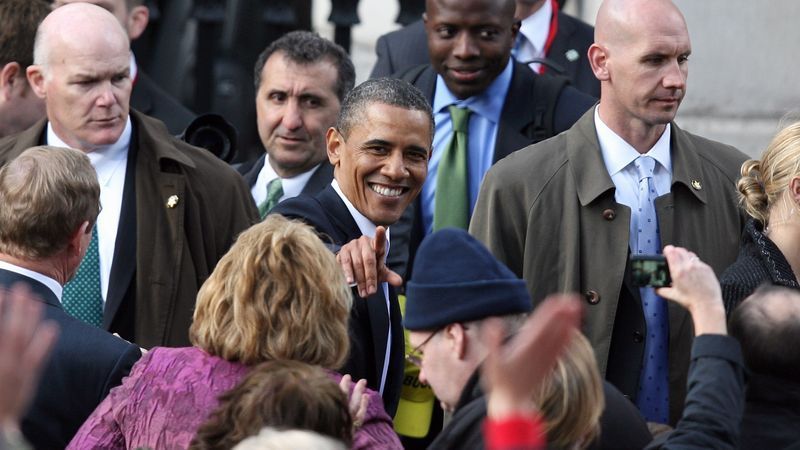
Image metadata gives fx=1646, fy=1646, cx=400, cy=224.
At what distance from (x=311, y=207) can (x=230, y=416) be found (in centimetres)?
163

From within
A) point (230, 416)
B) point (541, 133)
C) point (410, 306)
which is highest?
→ point (541, 133)

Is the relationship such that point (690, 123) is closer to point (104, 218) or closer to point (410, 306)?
point (104, 218)

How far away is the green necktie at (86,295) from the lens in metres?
5.58

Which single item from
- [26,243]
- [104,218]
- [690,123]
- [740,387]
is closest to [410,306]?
[740,387]

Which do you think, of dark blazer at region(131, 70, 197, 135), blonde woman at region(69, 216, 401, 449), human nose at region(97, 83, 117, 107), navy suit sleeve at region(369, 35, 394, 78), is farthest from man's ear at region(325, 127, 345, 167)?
dark blazer at region(131, 70, 197, 135)

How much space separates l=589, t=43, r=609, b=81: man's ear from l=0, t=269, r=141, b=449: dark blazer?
1.98 meters

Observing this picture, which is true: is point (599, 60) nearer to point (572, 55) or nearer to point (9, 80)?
point (572, 55)

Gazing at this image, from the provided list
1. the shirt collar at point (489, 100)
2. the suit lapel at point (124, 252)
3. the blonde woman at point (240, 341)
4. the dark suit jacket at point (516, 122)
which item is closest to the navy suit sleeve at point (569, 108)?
the dark suit jacket at point (516, 122)

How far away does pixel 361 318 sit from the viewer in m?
4.83

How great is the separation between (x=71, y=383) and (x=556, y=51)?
3.30 meters

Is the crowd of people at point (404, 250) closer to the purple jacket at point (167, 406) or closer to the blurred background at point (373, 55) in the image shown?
the purple jacket at point (167, 406)

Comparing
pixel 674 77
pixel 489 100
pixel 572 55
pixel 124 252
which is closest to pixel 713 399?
pixel 674 77

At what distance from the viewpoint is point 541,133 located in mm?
6184

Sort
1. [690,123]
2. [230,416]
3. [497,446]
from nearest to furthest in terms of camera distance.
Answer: [497,446]
[230,416]
[690,123]
